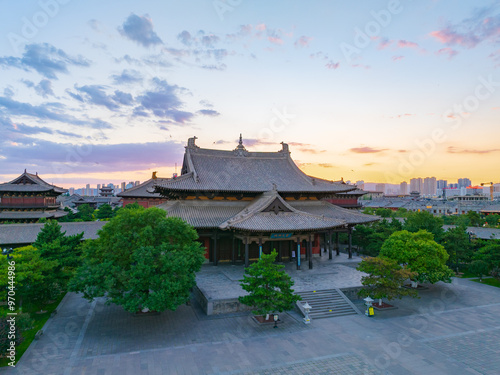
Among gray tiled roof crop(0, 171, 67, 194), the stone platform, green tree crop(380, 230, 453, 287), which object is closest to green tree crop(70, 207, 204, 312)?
the stone platform

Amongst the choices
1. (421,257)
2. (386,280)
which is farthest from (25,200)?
(421,257)

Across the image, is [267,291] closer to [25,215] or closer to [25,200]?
[25,215]

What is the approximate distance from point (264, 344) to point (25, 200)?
1650 inches

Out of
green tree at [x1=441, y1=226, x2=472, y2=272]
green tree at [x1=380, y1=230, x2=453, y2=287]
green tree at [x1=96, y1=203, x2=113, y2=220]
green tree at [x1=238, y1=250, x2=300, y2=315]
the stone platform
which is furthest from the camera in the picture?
green tree at [x1=96, y1=203, x2=113, y2=220]

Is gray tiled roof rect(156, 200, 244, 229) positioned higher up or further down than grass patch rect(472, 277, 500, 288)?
higher up

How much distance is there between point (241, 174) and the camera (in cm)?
3488

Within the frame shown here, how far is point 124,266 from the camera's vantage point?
18000 millimetres

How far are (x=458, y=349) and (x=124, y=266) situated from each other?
1819 centimetres

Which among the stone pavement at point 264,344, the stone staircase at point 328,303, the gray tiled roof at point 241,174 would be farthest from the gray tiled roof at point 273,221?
the stone pavement at point 264,344

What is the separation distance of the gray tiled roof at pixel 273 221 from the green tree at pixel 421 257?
5.01 meters

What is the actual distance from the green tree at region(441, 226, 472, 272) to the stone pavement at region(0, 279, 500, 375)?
9797 mm

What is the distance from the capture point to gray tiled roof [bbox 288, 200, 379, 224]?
1264 inches

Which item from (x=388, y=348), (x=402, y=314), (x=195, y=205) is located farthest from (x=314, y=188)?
(x=388, y=348)

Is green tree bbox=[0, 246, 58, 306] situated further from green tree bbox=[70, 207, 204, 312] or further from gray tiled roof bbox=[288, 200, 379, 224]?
gray tiled roof bbox=[288, 200, 379, 224]
